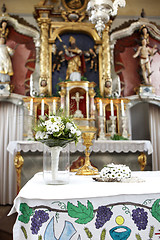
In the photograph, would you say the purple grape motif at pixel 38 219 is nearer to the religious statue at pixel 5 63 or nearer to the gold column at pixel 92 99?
the gold column at pixel 92 99

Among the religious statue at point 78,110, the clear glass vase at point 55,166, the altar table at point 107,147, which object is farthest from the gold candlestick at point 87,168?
the religious statue at point 78,110

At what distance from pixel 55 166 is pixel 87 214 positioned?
0.47 metres

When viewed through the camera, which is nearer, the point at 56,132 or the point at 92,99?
the point at 56,132

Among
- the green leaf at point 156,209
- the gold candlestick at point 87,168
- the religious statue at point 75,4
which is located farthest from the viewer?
the religious statue at point 75,4

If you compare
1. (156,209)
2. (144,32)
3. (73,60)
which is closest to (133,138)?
(73,60)

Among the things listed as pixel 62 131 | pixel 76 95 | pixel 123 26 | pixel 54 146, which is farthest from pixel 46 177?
pixel 123 26

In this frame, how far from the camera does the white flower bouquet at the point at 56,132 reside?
1768mm

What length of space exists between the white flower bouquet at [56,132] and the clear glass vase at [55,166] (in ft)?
0.17

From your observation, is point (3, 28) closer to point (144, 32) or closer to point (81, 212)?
point (144, 32)

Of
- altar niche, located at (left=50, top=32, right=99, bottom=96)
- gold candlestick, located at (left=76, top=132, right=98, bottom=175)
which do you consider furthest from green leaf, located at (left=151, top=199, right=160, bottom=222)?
altar niche, located at (left=50, top=32, right=99, bottom=96)

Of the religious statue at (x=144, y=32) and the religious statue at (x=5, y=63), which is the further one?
the religious statue at (x=144, y=32)

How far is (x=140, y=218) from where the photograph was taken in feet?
4.75

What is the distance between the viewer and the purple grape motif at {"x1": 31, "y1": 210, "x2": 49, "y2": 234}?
136 centimetres

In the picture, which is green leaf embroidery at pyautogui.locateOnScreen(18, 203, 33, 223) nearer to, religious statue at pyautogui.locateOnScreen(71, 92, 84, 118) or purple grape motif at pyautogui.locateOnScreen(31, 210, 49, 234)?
purple grape motif at pyautogui.locateOnScreen(31, 210, 49, 234)
